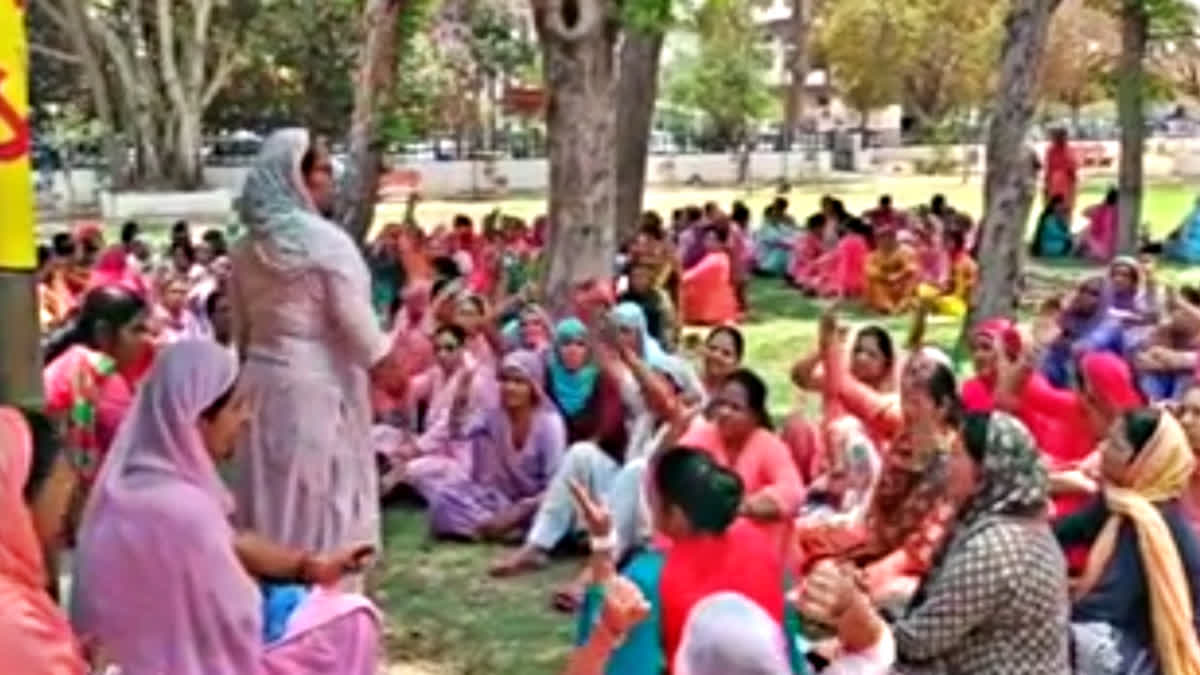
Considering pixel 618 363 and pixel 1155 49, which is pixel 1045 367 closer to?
pixel 618 363

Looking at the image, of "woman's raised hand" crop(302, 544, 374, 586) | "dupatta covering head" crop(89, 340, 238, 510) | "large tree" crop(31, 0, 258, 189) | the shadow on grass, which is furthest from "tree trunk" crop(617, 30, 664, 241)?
"large tree" crop(31, 0, 258, 189)

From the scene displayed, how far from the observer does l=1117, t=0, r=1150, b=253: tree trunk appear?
49.0ft

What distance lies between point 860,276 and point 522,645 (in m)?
9.59

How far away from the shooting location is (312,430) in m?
5.80

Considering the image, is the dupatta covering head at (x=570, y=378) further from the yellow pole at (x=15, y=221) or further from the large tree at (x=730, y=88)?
the large tree at (x=730, y=88)

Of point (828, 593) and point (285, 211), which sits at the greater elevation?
point (285, 211)

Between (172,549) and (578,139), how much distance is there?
20.1ft

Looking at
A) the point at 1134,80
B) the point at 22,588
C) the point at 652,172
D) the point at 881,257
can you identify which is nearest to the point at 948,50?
the point at 652,172

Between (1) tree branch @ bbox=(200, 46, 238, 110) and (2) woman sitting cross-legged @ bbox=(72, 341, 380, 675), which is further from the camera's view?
(1) tree branch @ bbox=(200, 46, 238, 110)

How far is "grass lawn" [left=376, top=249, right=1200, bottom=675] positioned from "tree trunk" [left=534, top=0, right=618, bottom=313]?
212cm

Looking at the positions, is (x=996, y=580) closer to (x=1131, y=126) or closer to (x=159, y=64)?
(x=1131, y=126)

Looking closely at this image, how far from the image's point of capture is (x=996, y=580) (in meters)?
4.12

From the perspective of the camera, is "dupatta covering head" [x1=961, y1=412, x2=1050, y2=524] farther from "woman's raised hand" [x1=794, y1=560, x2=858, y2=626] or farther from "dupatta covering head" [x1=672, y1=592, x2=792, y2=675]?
"dupatta covering head" [x1=672, y1=592, x2=792, y2=675]

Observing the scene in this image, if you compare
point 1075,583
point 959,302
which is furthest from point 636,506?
point 959,302
